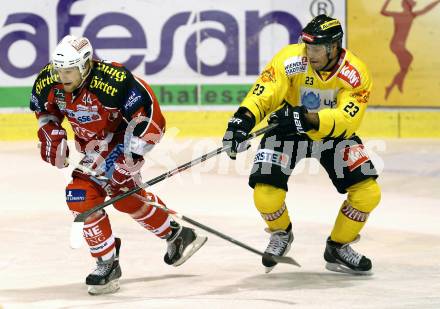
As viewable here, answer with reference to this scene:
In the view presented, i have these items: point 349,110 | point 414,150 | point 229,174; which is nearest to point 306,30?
point 349,110

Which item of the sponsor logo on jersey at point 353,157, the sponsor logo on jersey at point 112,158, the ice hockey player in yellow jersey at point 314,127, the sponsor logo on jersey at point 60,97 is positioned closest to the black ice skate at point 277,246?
the ice hockey player in yellow jersey at point 314,127

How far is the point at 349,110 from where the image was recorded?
6.54 m

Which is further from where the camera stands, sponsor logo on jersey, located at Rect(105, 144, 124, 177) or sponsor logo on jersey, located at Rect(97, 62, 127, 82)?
sponsor logo on jersey, located at Rect(105, 144, 124, 177)

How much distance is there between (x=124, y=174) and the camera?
6594 mm

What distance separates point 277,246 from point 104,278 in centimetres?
103

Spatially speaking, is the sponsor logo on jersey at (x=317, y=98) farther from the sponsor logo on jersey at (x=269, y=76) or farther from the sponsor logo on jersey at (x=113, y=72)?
the sponsor logo on jersey at (x=113, y=72)

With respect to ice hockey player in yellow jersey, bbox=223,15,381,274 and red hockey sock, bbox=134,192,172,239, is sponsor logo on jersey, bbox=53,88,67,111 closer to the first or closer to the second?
red hockey sock, bbox=134,192,172,239

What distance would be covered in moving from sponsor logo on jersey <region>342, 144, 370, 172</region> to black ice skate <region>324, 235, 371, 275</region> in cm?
49

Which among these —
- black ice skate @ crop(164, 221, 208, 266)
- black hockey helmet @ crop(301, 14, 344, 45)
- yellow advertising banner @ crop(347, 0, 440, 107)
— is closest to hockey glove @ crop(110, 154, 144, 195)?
black ice skate @ crop(164, 221, 208, 266)

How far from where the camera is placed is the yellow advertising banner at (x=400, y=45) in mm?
11523

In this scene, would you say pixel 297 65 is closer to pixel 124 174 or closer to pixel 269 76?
pixel 269 76

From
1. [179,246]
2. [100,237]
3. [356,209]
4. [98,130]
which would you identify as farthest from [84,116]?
[356,209]

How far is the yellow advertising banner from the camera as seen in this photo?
11.5 m

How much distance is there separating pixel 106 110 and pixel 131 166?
350 mm
